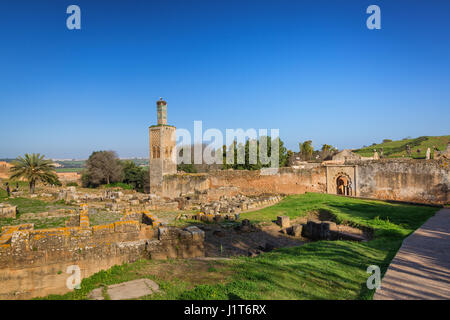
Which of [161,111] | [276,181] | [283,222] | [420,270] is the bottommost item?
[283,222]

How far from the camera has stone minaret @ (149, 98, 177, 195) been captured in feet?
86.7

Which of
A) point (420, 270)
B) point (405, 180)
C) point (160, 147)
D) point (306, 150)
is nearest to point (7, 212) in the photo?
point (420, 270)

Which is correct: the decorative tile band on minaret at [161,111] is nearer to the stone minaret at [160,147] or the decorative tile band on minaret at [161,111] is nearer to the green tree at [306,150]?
the stone minaret at [160,147]

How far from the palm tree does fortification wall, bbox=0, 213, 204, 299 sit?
2005 cm

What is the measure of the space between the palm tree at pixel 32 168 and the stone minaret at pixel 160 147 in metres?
8.93

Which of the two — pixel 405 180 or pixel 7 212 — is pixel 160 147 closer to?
pixel 7 212

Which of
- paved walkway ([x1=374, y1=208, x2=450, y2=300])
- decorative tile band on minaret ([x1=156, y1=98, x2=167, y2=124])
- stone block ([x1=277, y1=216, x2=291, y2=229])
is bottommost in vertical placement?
stone block ([x1=277, y1=216, x2=291, y2=229])

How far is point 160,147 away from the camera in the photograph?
2644cm

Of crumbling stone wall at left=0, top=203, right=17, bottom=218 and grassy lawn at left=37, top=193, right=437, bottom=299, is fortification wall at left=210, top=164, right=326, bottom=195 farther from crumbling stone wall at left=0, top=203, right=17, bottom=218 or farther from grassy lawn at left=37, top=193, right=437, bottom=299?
crumbling stone wall at left=0, top=203, right=17, bottom=218

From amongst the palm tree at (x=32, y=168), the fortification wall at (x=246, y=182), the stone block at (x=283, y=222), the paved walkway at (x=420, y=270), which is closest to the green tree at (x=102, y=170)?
the palm tree at (x=32, y=168)

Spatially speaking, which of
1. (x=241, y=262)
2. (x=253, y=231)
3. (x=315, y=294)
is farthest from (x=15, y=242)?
(x=253, y=231)

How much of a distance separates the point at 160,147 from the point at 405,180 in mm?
21187

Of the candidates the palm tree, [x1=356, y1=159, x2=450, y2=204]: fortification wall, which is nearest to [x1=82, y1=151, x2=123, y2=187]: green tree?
the palm tree
